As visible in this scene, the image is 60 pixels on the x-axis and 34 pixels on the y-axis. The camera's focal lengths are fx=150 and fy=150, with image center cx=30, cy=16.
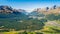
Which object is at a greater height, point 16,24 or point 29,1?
point 29,1

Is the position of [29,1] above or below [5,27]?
above

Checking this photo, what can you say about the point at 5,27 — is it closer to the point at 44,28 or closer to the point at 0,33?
the point at 0,33

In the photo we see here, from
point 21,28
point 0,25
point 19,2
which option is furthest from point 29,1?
point 0,25

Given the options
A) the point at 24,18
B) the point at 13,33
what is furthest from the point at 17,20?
the point at 13,33

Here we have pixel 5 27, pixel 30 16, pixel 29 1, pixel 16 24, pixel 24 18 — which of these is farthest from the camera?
pixel 30 16

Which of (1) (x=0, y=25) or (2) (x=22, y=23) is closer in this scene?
(1) (x=0, y=25)

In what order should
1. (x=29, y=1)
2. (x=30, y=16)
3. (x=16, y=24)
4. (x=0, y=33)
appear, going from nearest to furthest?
(x=0, y=33) → (x=29, y=1) → (x=16, y=24) → (x=30, y=16)

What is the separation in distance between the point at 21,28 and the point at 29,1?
30.3 ft

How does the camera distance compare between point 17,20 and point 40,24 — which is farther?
point 17,20

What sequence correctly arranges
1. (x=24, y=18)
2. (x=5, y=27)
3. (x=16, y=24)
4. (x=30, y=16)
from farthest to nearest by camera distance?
(x=30, y=16)
(x=24, y=18)
(x=16, y=24)
(x=5, y=27)

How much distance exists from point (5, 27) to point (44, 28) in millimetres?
12605

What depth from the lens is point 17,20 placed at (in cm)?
5491

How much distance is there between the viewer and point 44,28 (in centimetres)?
4900

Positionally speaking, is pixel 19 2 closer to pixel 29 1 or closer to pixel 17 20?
pixel 29 1
